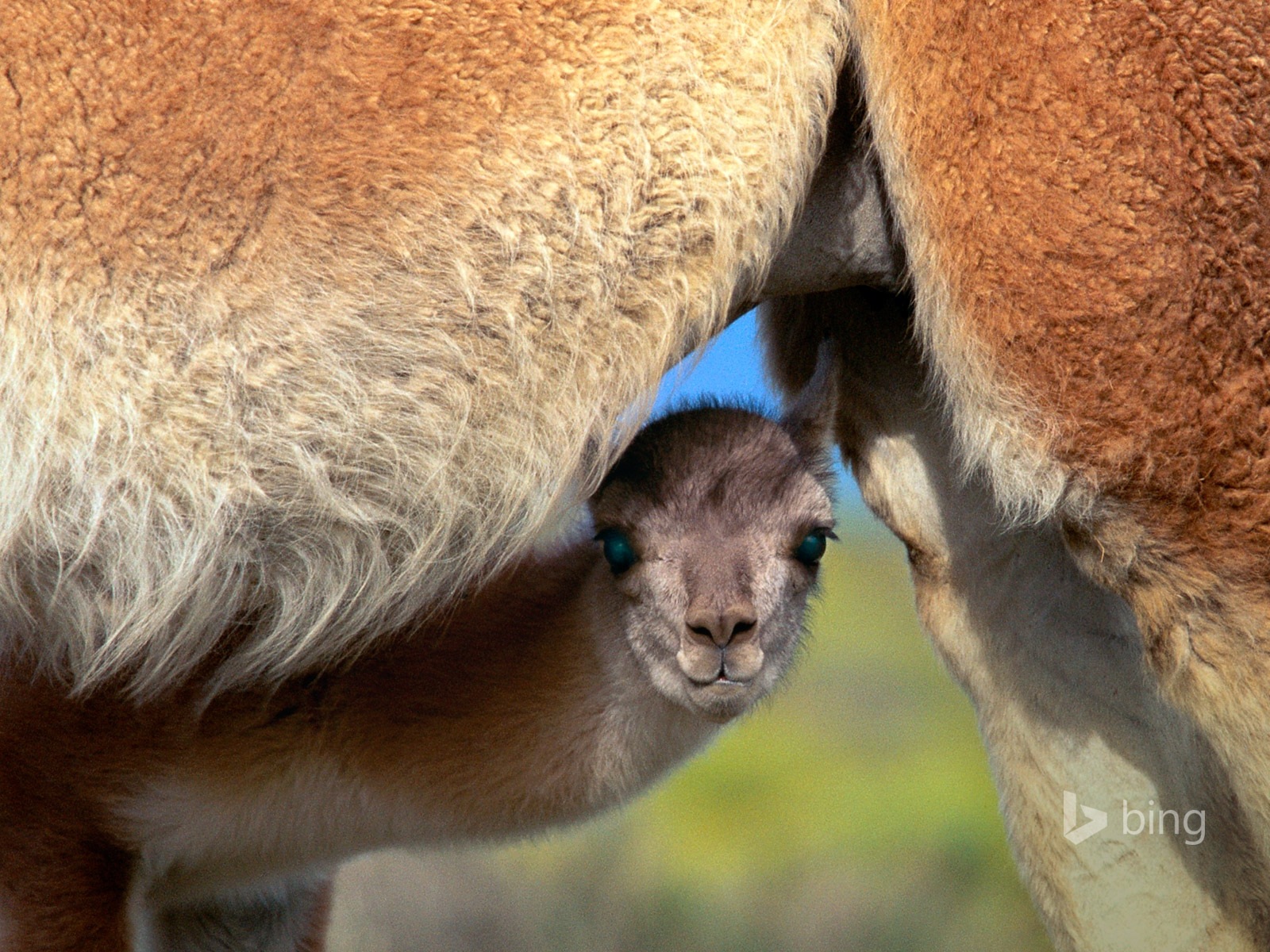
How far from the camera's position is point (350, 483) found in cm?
205

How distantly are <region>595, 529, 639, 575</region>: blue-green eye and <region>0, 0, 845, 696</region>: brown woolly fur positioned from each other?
568mm

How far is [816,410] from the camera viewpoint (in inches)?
110

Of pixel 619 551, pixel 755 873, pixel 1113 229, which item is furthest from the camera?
pixel 755 873

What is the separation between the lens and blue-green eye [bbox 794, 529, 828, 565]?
8.81 feet

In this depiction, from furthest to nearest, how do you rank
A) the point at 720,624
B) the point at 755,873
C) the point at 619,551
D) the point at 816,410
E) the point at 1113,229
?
the point at 755,873 < the point at 816,410 < the point at 619,551 < the point at 720,624 < the point at 1113,229

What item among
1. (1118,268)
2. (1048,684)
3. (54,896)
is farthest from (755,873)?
(1118,268)

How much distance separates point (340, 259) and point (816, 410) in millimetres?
1161

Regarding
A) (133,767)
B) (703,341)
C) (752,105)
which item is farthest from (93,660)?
(752,105)

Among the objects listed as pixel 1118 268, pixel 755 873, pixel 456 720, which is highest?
pixel 1118 268

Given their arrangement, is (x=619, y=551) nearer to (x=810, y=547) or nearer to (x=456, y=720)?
(x=810, y=547)

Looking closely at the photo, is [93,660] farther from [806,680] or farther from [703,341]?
[806,680]

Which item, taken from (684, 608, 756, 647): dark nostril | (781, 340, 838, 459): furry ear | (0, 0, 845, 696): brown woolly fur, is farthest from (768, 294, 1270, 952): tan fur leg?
(0, 0, 845, 696): brown woolly fur

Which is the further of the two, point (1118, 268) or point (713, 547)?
point (713, 547)

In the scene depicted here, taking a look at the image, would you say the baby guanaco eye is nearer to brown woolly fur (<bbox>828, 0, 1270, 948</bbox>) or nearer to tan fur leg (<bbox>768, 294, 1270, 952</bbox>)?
tan fur leg (<bbox>768, 294, 1270, 952</bbox>)
